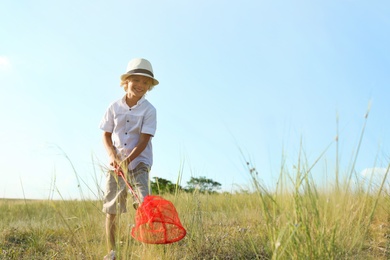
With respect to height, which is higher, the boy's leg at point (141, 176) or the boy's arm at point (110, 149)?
the boy's arm at point (110, 149)

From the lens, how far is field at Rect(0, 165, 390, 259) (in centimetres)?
228

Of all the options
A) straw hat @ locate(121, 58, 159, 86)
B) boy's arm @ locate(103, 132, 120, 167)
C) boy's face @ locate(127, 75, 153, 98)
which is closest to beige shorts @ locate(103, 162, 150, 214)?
boy's arm @ locate(103, 132, 120, 167)

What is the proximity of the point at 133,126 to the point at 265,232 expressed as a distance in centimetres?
154

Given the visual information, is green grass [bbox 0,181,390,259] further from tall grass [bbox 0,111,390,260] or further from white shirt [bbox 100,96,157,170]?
white shirt [bbox 100,96,157,170]

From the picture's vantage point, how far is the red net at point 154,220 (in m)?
3.14

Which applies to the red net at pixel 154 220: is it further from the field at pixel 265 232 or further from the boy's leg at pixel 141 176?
the boy's leg at pixel 141 176

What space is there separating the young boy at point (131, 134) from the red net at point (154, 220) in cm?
72

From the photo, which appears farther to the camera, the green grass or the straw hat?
the straw hat

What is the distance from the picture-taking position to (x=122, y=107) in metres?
4.29

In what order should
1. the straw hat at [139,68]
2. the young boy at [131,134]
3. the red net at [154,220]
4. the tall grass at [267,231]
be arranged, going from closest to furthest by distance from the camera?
the tall grass at [267,231] < the red net at [154,220] < the young boy at [131,134] < the straw hat at [139,68]

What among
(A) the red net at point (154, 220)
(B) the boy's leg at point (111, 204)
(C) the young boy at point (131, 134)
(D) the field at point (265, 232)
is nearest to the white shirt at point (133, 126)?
(C) the young boy at point (131, 134)

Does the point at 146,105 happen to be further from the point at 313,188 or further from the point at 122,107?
the point at 313,188

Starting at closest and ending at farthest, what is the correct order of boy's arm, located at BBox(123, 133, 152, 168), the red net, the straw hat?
the red net
boy's arm, located at BBox(123, 133, 152, 168)
the straw hat

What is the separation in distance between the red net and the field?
0.36 ft
